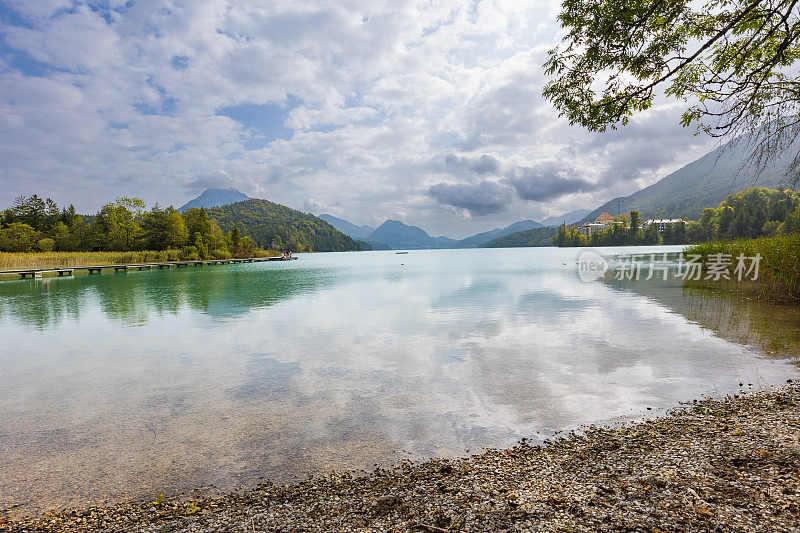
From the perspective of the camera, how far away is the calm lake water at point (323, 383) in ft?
17.7

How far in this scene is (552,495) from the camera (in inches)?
147

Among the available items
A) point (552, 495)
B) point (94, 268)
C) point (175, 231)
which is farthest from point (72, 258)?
point (552, 495)

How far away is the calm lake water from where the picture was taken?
17.7 feet

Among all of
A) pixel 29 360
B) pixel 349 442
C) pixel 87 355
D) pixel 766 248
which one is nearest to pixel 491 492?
pixel 349 442

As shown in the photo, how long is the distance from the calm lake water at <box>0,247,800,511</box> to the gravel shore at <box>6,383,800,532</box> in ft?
1.69

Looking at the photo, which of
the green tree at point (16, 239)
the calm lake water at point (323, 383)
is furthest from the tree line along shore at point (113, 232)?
the calm lake water at point (323, 383)

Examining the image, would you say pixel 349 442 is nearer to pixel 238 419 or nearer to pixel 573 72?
pixel 238 419

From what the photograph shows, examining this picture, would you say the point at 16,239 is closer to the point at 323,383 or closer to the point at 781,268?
the point at 323,383

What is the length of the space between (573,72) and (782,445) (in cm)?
784

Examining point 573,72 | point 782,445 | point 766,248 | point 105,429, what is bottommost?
point 105,429

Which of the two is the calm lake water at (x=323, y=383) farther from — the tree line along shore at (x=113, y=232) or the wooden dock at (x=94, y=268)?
the tree line along shore at (x=113, y=232)

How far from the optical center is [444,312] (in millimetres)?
18266

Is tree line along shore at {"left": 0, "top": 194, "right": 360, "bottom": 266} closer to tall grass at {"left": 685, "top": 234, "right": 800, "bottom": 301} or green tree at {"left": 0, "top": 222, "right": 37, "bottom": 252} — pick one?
green tree at {"left": 0, "top": 222, "right": 37, "bottom": 252}

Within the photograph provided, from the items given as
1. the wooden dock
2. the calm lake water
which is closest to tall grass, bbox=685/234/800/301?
the calm lake water
